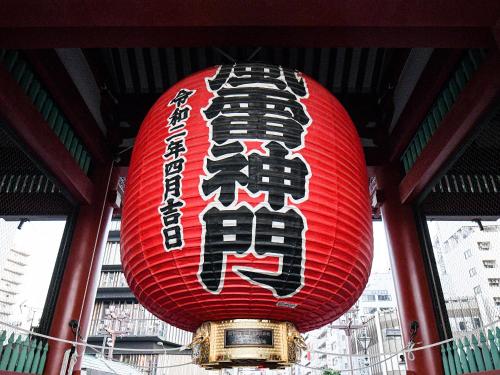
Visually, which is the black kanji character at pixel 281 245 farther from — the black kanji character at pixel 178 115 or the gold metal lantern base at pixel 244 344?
the black kanji character at pixel 178 115

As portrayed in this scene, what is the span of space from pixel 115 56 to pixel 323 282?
3.31 m

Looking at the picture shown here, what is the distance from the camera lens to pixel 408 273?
142 inches

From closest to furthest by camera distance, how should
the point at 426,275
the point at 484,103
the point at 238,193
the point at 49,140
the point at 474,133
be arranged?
1. the point at 238,193
2. the point at 484,103
3. the point at 474,133
4. the point at 49,140
5. the point at 426,275

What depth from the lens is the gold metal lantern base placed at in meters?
1.66

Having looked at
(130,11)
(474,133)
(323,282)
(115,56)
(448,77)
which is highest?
(115,56)

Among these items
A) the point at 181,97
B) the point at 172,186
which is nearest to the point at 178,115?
the point at 181,97

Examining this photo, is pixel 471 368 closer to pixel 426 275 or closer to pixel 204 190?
pixel 426 275

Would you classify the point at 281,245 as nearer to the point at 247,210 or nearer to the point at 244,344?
the point at 247,210

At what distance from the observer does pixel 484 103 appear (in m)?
2.61

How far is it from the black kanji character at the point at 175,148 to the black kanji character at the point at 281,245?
55cm

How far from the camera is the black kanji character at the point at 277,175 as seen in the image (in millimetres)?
1630

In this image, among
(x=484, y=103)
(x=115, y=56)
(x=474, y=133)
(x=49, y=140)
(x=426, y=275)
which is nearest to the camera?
(x=484, y=103)

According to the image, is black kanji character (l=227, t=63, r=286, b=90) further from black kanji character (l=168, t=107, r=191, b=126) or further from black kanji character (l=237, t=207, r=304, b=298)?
black kanji character (l=237, t=207, r=304, b=298)

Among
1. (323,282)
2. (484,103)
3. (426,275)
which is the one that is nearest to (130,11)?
(323,282)
